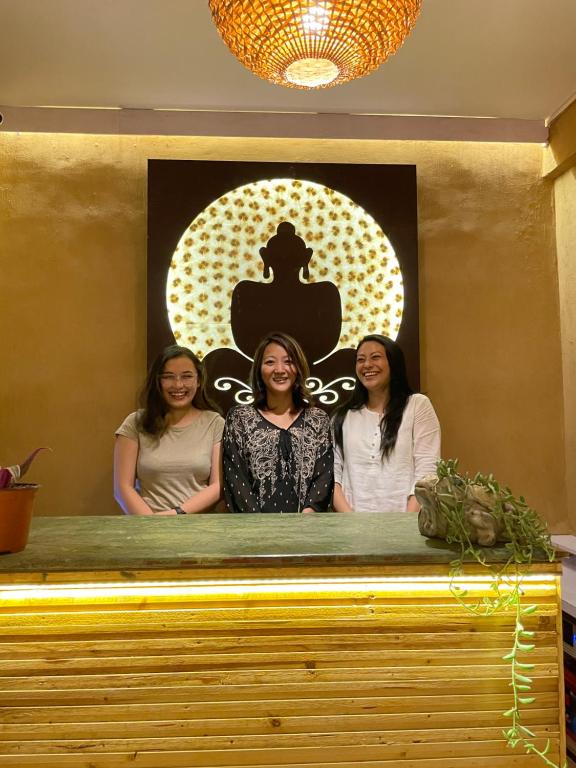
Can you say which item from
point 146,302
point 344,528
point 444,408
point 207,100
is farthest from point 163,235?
point 344,528

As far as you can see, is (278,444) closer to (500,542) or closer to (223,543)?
(223,543)

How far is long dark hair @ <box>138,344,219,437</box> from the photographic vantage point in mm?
3031

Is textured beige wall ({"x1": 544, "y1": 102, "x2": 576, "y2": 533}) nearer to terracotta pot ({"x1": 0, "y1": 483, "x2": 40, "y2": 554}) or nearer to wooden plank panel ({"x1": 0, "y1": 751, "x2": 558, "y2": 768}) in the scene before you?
wooden plank panel ({"x1": 0, "y1": 751, "x2": 558, "y2": 768})

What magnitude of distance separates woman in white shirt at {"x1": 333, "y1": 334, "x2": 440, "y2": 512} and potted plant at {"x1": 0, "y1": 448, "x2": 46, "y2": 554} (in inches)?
61.4

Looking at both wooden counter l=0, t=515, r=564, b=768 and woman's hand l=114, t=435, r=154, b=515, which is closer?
wooden counter l=0, t=515, r=564, b=768

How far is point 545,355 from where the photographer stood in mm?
4078

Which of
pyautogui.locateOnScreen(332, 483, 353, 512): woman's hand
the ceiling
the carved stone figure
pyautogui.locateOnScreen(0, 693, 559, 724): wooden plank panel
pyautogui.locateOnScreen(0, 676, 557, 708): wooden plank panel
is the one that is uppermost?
the ceiling

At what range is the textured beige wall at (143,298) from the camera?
12.6 feet

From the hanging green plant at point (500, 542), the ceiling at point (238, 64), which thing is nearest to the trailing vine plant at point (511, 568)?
the hanging green plant at point (500, 542)

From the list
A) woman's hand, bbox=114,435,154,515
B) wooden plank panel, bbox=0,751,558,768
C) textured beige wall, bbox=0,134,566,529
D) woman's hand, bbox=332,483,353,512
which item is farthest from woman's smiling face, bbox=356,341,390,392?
wooden plank panel, bbox=0,751,558,768

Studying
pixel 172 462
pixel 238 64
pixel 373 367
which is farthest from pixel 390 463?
pixel 238 64

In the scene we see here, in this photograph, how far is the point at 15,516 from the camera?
1.64m

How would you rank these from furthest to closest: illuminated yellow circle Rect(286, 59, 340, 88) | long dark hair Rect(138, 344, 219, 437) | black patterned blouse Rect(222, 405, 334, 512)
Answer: long dark hair Rect(138, 344, 219, 437), black patterned blouse Rect(222, 405, 334, 512), illuminated yellow circle Rect(286, 59, 340, 88)

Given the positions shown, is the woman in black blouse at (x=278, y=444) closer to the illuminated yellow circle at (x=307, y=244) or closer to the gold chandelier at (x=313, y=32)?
the illuminated yellow circle at (x=307, y=244)
